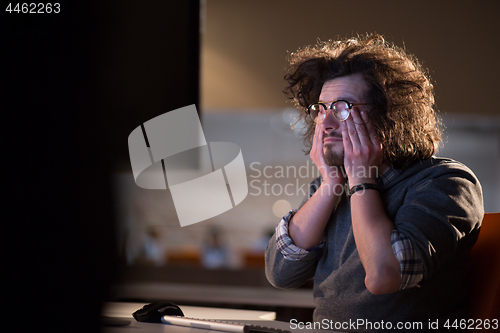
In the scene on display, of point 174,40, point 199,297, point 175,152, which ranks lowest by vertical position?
point 199,297

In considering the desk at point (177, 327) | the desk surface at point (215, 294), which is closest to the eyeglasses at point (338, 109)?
the desk at point (177, 327)

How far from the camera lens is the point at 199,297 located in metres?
2.33

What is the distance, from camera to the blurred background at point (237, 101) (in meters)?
2.25

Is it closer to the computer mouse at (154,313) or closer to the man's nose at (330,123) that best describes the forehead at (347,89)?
the man's nose at (330,123)

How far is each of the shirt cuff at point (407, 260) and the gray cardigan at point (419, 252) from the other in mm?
13

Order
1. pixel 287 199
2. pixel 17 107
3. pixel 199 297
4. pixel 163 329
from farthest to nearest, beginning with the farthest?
pixel 287 199
pixel 199 297
pixel 163 329
pixel 17 107

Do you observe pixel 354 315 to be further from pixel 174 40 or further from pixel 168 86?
pixel 174 40

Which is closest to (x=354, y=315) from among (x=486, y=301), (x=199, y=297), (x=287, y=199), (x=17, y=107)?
(x=486, y=301)

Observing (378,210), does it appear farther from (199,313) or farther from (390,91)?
(199,313)

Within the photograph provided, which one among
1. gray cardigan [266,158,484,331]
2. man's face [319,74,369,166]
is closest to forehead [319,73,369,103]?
man's face [319,74,369,166]

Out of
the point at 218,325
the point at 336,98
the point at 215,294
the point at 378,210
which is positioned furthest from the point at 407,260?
the point at 215,294

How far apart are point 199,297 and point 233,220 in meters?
0.70

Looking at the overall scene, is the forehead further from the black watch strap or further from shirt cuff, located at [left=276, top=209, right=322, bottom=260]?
shirt cuff, located at [left=276, top=209, right=322, bottom=260]

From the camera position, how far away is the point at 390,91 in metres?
1.25
